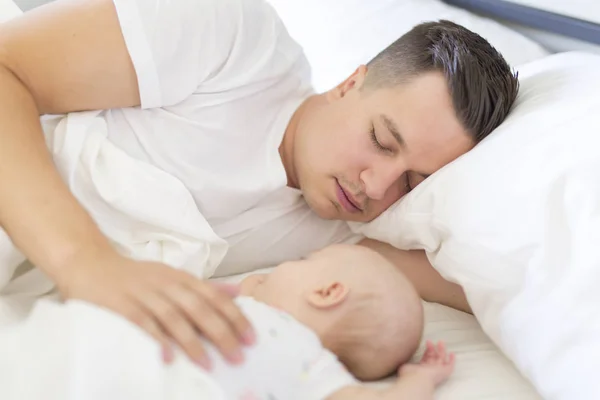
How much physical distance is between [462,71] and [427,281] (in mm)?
354

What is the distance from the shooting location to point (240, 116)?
Answer: 1.13 m

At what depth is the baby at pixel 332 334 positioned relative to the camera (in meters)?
0.76

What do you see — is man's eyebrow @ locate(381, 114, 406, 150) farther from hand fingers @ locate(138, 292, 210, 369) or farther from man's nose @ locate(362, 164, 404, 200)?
hand fingers @ locate(138, 292, 210, 369)

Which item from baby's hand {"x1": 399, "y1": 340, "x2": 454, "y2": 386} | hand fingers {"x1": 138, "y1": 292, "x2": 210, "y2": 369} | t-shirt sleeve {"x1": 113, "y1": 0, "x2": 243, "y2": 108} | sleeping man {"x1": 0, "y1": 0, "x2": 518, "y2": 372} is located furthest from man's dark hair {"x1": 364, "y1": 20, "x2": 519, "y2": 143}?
hand fingers {"x1": 138, "y1": 292, "x2": 210, "y2": 369}

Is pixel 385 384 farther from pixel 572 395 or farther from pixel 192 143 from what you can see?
pixel 192 143

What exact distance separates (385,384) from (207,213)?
16.5 inches

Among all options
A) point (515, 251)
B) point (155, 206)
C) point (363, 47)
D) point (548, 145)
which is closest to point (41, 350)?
point (155, 206)

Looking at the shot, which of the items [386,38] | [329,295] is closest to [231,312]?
[329,295]

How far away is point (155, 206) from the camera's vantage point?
3.25ft

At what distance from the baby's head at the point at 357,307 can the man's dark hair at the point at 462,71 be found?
0.33m

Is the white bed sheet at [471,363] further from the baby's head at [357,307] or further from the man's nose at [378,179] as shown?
the man's nose at [378,179]

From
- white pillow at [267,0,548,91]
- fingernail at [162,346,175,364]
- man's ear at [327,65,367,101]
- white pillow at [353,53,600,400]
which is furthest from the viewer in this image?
white pillow at [267,0,548,91]

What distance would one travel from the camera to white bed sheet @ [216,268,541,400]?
0.84 meters

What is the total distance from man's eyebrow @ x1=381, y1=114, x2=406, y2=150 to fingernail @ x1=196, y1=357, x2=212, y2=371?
1.68ft
